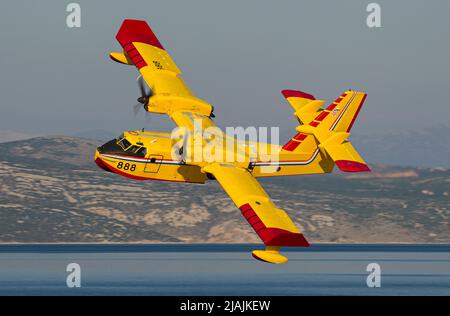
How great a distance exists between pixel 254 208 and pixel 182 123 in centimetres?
1483

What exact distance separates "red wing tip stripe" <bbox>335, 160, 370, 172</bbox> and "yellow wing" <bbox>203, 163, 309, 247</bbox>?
6732 mm

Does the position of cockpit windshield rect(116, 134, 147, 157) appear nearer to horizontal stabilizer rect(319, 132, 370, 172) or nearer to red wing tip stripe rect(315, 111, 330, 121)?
horizontal stabilizer rect(319, 132, 370, 172)

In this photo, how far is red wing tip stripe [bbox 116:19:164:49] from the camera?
9269 centimetres

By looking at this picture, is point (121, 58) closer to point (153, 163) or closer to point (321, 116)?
point (153, 163)

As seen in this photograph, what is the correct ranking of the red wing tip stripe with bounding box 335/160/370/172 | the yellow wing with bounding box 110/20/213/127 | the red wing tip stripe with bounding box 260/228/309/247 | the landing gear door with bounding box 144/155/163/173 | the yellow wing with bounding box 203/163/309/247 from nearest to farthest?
1. the red wing tip stripe with bounding box 260/228/309/247
2. the yellow wing with bounding box 203/163/309/247
3. the red wing tip stripe with bounding box 335/160/370/172
4. the landing gear door with bounding box 144/155/163/173
5. the yellow wing with bounding box 110/20/213/127

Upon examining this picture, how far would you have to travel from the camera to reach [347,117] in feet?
262

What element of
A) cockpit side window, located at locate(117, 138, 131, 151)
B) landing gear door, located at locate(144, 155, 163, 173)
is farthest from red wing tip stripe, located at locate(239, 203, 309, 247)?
cockpit side window, located at locate(117, 138, 131, 151)

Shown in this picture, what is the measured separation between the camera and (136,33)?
9362cm

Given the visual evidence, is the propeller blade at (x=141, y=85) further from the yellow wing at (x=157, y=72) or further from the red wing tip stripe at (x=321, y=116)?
the red wing tip stripe at (x=321, y=116)

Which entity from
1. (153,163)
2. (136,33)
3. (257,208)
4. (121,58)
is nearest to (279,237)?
(257,208)

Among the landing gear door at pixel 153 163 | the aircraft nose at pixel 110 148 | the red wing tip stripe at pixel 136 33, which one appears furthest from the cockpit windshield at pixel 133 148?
the red wing tip stripe at pixel 136 33

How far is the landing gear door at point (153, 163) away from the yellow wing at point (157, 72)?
5.20 m
